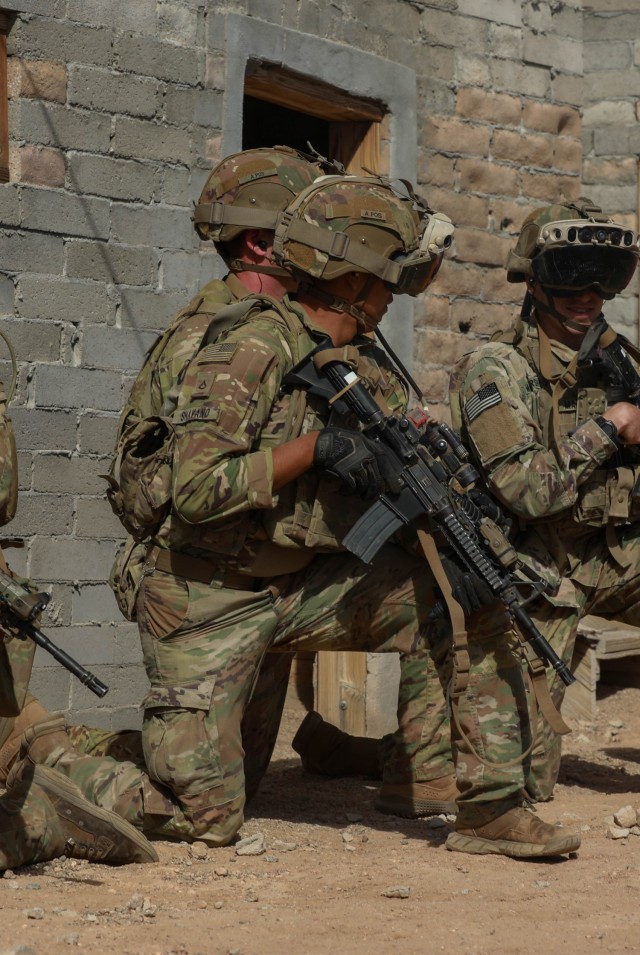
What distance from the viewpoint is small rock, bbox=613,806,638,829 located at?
15.5ft

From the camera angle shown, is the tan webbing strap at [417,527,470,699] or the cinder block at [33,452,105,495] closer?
the tan webbing strap at [417,527,470,699]

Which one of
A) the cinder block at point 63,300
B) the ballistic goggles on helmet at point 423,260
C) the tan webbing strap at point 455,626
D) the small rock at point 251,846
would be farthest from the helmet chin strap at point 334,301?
the small rock at point 251,846

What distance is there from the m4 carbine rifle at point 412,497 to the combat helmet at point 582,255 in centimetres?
111

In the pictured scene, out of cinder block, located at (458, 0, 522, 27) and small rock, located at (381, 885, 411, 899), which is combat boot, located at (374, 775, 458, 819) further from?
cinder block, located at (458, 0, 522, 27)

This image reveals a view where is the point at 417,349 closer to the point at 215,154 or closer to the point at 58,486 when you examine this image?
the point at 215,154

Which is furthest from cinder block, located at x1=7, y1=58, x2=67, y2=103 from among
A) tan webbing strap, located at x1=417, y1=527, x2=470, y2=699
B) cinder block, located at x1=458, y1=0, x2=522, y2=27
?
tan webbing strap, located at x1=417, y1=527, x2=470, y2=699

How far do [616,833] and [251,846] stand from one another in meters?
1.16

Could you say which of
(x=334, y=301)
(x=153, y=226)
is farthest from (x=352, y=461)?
(x=153, y=226)

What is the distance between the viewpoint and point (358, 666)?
6.80 meters

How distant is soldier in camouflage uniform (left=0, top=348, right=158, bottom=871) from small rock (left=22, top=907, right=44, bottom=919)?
306 millimetres

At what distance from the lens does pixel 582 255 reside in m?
5.27

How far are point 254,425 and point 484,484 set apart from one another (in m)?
1.13

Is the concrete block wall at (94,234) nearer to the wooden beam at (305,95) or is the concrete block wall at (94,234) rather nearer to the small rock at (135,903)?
the wooden beam at (305,95)

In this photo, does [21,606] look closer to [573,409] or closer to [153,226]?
[573,409]
